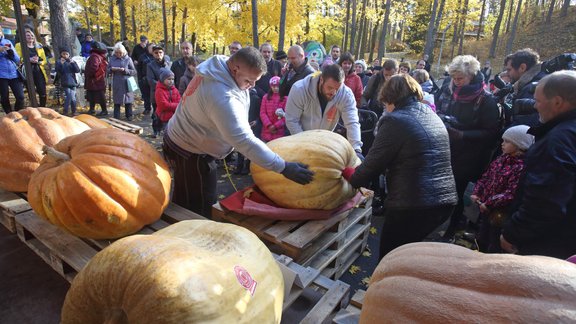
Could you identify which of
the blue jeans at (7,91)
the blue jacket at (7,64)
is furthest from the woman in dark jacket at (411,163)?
the blue jeans at (7,91)

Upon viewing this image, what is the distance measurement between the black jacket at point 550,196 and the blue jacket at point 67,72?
32.0ft

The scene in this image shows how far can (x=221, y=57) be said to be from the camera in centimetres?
258

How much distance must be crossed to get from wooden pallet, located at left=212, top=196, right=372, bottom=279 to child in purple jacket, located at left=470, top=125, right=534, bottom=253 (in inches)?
46.2

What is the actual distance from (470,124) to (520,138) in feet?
2.45

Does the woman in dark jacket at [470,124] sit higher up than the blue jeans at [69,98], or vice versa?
the woman in dark jacket at [470,124]

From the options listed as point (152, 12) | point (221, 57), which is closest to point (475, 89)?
point (221, 57)

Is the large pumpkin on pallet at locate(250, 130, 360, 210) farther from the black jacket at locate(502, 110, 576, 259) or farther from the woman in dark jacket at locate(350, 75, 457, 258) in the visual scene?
the black jacket at locate(502, 110, 576, 259)

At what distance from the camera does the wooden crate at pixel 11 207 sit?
2.62 m

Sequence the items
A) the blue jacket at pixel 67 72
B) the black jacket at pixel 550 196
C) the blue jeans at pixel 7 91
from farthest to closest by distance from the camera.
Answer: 1. the blue jacket at pixel 67 72
2. the blue jeans at pixel 7 91
3. the black jacket at pixel 550 196

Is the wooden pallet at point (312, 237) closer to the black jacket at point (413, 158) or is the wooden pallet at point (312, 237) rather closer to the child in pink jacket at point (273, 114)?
the black jacket at point (413, 158)

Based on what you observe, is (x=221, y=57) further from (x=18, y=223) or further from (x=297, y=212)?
(x=18, y=223)

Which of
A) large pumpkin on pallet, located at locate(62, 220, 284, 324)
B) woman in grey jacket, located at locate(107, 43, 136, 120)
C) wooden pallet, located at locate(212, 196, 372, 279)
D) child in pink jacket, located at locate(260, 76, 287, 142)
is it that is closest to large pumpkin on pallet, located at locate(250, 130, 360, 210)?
wooden pallet, located at locate(212, 196, 372, 279)

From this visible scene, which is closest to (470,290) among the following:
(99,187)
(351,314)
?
(351,314)

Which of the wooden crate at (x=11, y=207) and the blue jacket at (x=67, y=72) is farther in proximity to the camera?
the blue jacket at (x=67, y=72)
